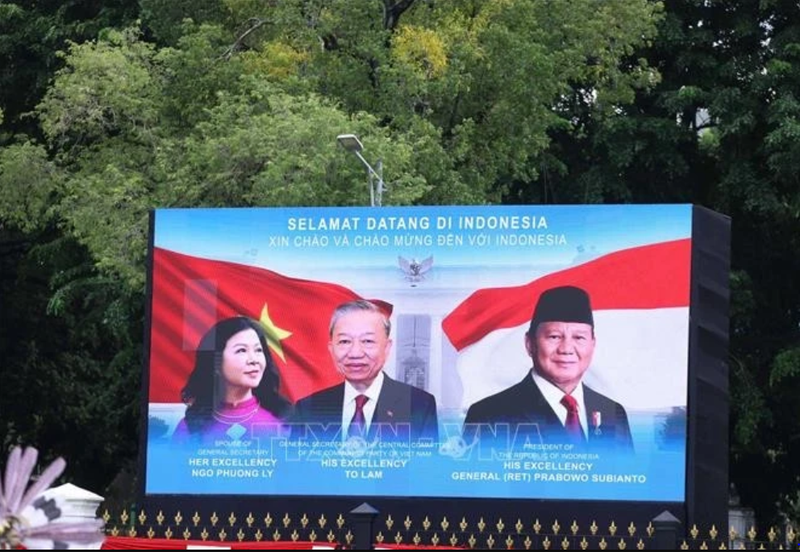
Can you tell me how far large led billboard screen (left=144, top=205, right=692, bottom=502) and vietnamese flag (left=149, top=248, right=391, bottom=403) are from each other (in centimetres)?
2

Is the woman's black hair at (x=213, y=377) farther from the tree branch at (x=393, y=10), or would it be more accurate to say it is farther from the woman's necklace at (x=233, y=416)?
the tree branch at (x=393, y=10)

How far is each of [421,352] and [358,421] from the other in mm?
917

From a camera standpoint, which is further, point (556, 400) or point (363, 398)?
point (363, 398)

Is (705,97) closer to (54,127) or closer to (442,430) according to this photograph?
(54,127)

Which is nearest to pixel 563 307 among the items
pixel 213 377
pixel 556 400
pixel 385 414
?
pixel 556 400

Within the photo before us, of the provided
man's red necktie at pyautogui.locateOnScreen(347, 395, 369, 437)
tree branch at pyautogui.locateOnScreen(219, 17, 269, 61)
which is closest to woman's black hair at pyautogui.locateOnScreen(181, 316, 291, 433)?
man's red necktie at pyautogui.locateOnScreen(347, 395, 369, 437)

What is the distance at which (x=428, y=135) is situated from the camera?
1052 inches

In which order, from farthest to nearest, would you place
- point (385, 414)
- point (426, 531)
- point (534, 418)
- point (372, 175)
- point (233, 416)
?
point (372, 175) < point (233, 416) < point (385, 414) < point (534, 418) < point (426, 531)

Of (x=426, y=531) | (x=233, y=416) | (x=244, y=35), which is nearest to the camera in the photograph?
(x=426, y=531)

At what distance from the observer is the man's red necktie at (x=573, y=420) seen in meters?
17.3

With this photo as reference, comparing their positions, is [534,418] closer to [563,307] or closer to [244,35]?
[563,307]

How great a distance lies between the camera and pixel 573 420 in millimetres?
17328

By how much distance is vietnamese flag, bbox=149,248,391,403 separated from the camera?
18.0 meters

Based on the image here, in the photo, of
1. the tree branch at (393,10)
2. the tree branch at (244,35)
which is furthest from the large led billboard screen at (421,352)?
the tree branch at (393,10)
